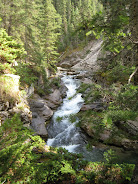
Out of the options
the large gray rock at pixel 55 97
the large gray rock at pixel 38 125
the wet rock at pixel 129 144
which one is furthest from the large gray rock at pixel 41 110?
the wet rock at pixel 129 144

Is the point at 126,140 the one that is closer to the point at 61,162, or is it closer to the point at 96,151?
the point at 96,151

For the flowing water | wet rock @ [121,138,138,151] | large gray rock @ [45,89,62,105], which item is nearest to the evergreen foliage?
the flowing water

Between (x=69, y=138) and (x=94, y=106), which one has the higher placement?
(x=94, y=106)

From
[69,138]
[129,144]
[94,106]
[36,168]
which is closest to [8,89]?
[69,138]

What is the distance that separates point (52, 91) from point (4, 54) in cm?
789

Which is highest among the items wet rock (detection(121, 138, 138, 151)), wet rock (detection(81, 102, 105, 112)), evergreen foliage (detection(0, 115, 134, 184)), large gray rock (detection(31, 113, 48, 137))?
evergreen foliage (detection(0, 115, 134, 184))

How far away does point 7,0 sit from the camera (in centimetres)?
1332

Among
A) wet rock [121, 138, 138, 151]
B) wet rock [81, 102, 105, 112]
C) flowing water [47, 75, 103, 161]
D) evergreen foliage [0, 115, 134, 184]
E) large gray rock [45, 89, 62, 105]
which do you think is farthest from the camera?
large gray rock [45, 89, 62, 105]

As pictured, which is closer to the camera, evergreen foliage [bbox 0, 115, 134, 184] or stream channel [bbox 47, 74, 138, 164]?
evergreen foliage [bbox 0, 115, 134, 184]

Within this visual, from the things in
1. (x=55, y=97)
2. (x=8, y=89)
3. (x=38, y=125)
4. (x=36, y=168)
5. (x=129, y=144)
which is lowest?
(x=38, y=125)

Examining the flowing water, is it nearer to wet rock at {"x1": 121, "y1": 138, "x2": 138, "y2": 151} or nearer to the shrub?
wet rock at {"x1": 121, "y1": 138, "x2": 138, "y2": 151}

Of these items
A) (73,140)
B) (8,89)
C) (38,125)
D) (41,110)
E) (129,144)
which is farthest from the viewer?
(41,110)

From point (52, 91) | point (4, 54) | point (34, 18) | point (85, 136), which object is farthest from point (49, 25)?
point (85, 136)

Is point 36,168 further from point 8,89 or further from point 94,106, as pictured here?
point 94,106
